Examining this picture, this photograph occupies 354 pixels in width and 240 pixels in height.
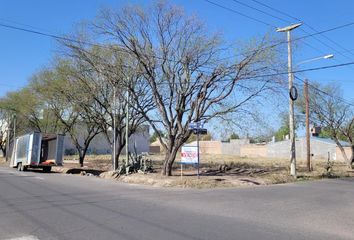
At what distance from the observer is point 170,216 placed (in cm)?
1177

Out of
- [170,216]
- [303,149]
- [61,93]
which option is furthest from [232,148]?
[170,216]

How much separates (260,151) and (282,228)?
8637cm

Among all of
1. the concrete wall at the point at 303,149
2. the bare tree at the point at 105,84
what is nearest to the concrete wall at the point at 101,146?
the concrete wall at the point at 303,149

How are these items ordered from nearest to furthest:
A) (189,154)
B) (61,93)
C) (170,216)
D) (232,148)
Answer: (170,216) < (189,154) < (61,93) < (232,148)

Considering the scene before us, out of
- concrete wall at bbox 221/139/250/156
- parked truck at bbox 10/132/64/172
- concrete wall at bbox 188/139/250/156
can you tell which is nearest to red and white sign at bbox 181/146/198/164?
parked truck at bbox 10/132/64/172

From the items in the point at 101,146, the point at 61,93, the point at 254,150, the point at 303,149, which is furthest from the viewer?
the point at 101,146

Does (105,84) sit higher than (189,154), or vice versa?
(105,84)

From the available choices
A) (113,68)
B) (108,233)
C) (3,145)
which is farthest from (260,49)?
(3,145)

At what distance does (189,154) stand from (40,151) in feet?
48.0

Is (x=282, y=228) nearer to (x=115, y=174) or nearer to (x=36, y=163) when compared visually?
(x=115, y=174)

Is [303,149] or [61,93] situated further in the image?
[303,149]

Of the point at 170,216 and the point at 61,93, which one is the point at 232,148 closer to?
the point at 61,93

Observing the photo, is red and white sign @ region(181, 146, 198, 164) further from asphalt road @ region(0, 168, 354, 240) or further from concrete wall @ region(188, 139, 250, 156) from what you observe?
A: concrete wall @ region(188, 139, 250, 156)

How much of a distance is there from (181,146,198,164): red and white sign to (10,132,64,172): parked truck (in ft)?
43.1
